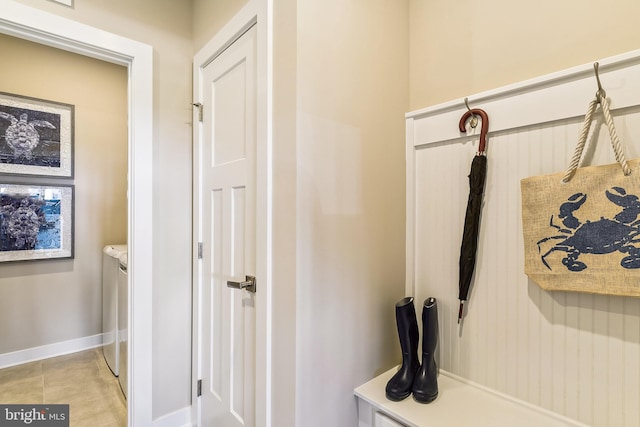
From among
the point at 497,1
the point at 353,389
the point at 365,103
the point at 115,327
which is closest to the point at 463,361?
the point at 353,389

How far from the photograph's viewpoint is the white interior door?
1279 mm

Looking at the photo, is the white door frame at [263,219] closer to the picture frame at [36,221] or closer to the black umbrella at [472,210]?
the black umbrella at [472,210]

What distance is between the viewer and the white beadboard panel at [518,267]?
2.79 feet

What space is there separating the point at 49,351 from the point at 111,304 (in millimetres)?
943

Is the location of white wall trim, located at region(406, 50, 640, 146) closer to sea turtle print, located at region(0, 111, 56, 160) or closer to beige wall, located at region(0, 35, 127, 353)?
beige wall, located at region(0, 35, 127, 353)

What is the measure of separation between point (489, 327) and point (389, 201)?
0.60 m

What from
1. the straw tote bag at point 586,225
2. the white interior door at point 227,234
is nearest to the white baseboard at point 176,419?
the white interior door at point 227,234

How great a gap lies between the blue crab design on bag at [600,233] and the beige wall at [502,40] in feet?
1.44

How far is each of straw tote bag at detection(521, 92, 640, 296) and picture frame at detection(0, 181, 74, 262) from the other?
341 cm

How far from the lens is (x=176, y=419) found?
168cm

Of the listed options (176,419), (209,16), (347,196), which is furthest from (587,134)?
(176,419)

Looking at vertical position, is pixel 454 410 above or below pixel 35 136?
below

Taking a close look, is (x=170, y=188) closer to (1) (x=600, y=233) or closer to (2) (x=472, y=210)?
(2) (x=472, y=210)

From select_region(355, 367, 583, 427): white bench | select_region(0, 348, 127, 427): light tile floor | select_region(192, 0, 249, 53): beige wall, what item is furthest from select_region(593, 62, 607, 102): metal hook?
select_region(0, 348, 127, 427): light tile floor
